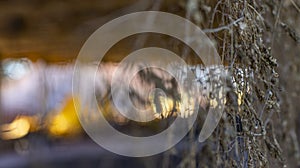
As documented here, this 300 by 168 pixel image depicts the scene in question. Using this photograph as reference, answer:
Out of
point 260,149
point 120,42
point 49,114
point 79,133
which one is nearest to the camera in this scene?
point 260,149

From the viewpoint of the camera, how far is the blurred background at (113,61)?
92cm

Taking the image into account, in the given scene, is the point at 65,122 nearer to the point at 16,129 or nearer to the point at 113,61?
the point at 16,129

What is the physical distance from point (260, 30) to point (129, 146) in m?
0.97

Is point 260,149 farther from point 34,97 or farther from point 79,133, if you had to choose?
point 79,133

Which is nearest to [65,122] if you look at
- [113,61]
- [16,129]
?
[16,129]

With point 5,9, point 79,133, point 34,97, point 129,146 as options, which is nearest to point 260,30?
Answer: point 129,146

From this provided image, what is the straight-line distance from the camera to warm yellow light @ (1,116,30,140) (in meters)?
2.29

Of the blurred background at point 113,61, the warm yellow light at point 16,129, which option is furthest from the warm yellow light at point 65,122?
the warm yellow light at point 16,129

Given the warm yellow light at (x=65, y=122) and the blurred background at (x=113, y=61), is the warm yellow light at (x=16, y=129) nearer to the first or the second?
the blurred background at (x=113, y=61)

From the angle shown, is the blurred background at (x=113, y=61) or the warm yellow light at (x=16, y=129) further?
the warm yellow light at (x=16, y=129)

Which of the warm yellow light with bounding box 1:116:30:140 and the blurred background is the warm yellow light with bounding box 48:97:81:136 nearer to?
the blurred background

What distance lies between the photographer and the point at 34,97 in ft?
7.78

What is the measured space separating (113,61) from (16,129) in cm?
84

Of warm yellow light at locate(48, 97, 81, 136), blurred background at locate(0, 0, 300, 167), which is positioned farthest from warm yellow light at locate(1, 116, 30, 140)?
warm yellow light at locate(48, 97, 81, 136)
